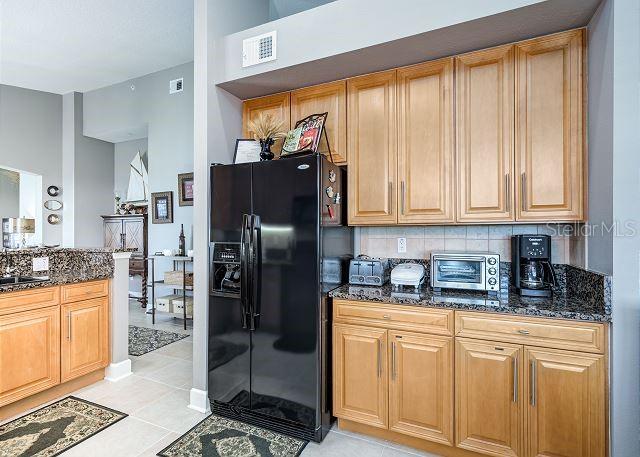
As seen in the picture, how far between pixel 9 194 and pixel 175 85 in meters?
4.35

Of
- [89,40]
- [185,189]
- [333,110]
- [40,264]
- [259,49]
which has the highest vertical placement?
[89,40]

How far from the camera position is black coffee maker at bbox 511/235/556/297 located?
2.04 m

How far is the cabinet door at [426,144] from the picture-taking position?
87.8 inches

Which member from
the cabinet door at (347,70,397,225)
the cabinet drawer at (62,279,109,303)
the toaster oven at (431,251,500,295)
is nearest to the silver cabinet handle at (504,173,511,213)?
the toaster oven at (431,251,500,295)

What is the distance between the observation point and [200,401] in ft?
8.12

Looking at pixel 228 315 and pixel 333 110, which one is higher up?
pixel 333 110

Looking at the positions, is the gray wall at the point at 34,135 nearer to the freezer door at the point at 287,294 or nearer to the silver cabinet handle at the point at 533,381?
the freezer door at the point at 287,294

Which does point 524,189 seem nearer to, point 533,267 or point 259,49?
point 533,267

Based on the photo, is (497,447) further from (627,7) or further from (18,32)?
(18,32)

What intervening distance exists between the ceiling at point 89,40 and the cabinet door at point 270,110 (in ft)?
5.99

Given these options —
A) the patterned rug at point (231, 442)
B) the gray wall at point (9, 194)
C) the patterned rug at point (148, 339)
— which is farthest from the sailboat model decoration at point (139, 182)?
the patterned rug at point (231, 442)

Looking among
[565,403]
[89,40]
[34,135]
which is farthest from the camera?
[34,135]

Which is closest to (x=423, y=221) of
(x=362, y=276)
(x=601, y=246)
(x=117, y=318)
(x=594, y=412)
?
(x=362, y=276)

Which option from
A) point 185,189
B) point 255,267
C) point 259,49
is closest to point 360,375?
point 255,267
